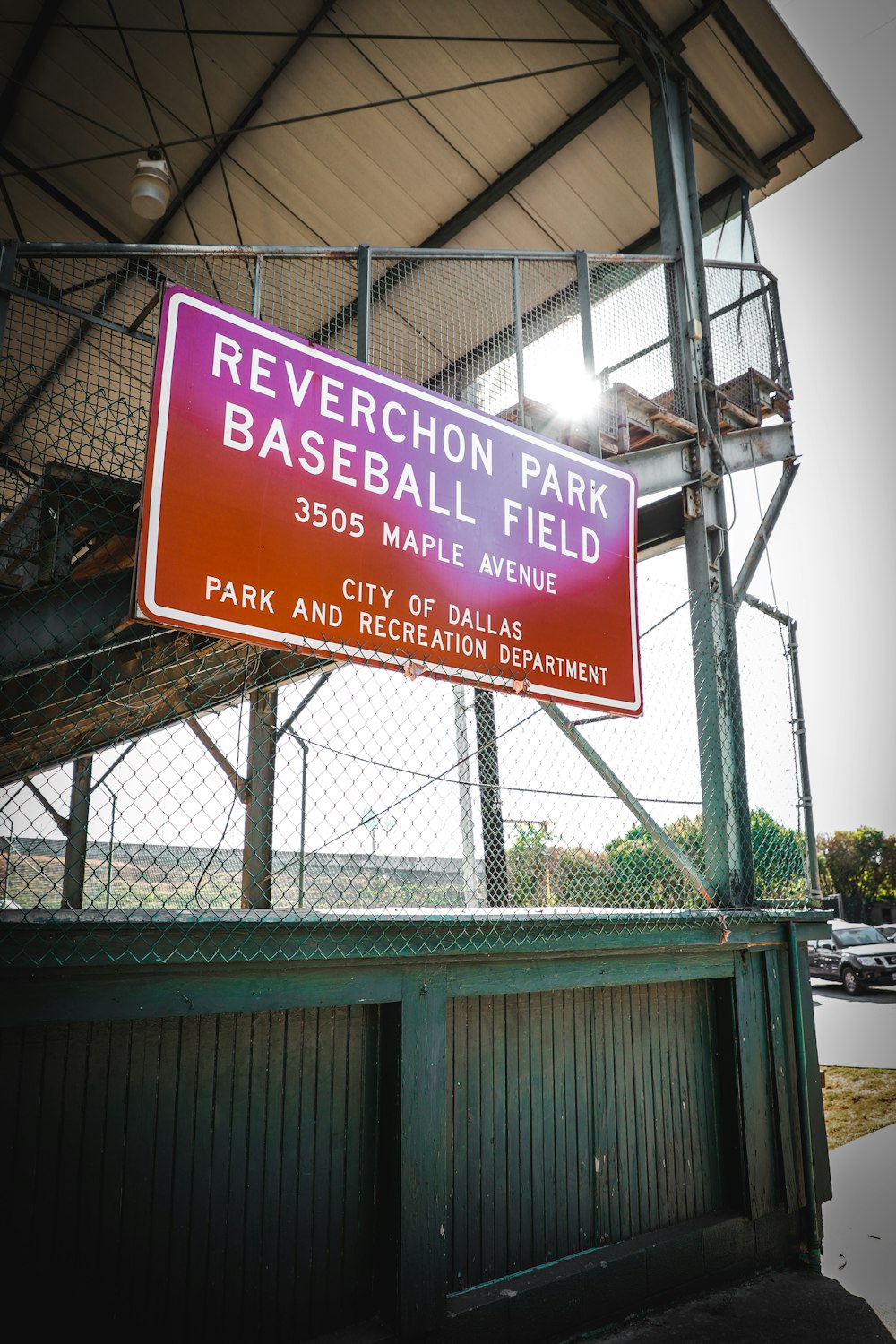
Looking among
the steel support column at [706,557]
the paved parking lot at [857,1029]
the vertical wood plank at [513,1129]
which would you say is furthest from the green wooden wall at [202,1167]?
the paved parking lot at [857,1029]

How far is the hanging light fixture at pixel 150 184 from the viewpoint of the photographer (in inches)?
278

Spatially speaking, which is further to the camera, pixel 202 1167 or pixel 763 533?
pixel 763 533

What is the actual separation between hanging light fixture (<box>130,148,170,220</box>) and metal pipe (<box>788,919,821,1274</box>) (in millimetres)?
7570

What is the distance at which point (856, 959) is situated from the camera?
20.2 meters

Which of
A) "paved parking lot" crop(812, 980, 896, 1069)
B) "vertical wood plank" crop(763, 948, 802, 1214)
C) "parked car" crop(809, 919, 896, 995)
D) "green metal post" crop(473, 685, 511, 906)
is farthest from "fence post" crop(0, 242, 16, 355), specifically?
"parked car" crop(809, 919, 896, 995)

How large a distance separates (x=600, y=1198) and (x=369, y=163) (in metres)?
9.44

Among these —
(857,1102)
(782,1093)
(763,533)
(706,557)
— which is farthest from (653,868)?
(857,1102)

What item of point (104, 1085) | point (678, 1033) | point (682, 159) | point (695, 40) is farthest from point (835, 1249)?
point (695, 40)

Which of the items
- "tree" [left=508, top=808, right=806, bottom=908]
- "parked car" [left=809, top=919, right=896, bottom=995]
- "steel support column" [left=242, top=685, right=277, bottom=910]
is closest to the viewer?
"tree" [left=508, top=808, right=806, bottom=908]

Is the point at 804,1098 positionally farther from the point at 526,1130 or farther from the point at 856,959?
the point at 856,959

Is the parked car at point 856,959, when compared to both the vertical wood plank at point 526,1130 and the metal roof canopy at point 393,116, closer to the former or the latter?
the metal roof canopy at point 393,116

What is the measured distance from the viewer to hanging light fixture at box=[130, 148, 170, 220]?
7.05m

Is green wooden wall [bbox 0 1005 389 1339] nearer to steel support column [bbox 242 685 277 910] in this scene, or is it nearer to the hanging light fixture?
steel support column [bbox 242 685 277 910]

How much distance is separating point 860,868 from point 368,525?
6763 centimetres
